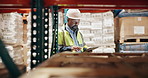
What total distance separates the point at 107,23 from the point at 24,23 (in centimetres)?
256

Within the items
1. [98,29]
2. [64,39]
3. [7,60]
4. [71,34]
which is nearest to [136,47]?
[98,29]

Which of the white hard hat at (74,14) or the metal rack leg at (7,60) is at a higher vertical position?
the white hard hat at (74,14)

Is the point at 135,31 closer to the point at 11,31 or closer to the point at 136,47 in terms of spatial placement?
the point at 136,47

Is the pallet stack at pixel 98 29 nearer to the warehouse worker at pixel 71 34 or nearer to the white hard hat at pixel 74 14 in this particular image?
the warehouse worker at pixel 71 34

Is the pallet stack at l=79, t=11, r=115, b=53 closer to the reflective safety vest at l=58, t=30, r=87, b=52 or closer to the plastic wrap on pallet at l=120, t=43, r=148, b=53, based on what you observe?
the plastic wrap on pallet at l=120, t=43, r=148, b=53

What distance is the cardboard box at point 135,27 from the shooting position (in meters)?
5.12

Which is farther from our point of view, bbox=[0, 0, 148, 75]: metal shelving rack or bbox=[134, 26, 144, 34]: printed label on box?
bbox=[134, 26, 144, 34]: printed label on box

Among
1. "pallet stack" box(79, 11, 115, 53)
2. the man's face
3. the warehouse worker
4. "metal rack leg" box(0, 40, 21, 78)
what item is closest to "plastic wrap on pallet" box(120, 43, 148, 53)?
"pallet stack" box(79, 11, 115, 53)

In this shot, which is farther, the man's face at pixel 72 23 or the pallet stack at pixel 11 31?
the pallet stack at pixel 11 31

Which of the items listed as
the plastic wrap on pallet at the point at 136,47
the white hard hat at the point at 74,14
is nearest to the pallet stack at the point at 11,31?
the white hard hat at the point at 74,14

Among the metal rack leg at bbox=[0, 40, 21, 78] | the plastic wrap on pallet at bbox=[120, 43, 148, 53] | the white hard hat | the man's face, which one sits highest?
the white hard hat

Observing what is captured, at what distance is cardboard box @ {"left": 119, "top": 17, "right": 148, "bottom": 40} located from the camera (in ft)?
16.8

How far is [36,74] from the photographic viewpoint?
95 cm

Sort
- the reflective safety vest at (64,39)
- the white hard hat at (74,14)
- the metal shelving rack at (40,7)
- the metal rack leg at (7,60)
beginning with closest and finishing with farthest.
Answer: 1. the metal rack leg at (7,60)
2. the metal shelving rack at (40,7)
3. the reflective safety vest at (64,39)
4. the white hard hat at (74,14)
